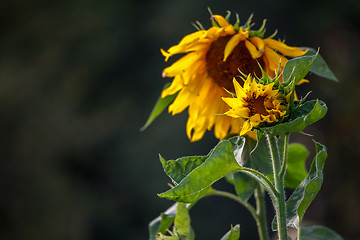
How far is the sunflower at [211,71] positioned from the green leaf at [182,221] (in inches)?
6.1

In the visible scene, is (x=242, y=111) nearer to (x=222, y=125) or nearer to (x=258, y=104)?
(x=258, y=104)

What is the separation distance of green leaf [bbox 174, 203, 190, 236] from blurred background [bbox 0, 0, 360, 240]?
4.80 ft

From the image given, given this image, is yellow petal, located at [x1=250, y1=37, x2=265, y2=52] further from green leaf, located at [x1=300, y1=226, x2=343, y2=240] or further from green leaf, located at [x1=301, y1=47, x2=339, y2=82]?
green leaf, located at [x1=300, y1=226, x2=343, y2=240]

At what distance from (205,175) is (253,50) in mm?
233

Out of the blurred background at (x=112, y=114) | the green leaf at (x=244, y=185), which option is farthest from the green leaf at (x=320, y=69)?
the blurred background at (x=112, y=114)

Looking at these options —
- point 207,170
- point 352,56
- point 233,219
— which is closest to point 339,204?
point 233,219

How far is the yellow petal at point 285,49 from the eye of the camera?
2.00 ft

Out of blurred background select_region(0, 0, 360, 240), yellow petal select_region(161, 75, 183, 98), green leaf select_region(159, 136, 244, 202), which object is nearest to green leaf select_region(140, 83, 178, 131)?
yellow petal select_region(161, 75, 183, 98)

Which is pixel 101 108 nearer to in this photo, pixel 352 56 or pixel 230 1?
pixel 230 1

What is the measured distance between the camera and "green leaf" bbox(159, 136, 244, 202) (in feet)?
1.35

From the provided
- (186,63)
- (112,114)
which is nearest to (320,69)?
(186,63)

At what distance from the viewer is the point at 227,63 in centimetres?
68

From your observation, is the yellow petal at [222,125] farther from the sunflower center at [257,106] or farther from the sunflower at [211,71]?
the sunflower center at [257,106]

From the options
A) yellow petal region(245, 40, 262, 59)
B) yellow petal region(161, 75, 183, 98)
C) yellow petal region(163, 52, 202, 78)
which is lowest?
yellow petal region(161, 75, 183, 98)
